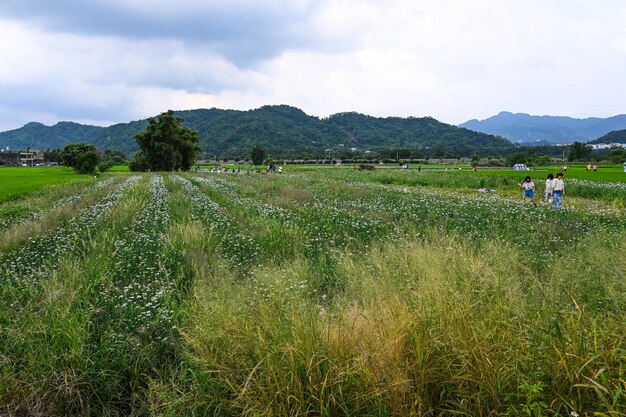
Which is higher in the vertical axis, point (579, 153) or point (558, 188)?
point (579, 153)

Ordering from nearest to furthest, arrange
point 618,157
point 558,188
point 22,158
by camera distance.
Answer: point 558,188, point 618,157, point 22,158

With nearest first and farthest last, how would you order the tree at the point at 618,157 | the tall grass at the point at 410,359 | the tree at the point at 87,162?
the tall grass at the point at 410,359, the tree at the point at 87,162, the tree at the point at 618,157

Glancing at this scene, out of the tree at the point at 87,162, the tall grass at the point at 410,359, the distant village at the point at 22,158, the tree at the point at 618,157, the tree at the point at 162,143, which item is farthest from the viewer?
the distant village at the point at 22,158

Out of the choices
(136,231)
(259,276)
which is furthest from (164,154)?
(259,276)

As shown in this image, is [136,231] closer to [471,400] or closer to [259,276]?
[259,276]

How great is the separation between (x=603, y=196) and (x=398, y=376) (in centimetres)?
2874

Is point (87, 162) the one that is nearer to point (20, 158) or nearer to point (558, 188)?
point (558, 188)

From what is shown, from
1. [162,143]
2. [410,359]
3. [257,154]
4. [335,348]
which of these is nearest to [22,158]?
[257,154]

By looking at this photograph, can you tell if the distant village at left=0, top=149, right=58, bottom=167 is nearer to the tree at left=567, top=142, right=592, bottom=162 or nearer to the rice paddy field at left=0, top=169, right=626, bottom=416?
the rice paddy field at left=0, top=169, right=626, bottom=416

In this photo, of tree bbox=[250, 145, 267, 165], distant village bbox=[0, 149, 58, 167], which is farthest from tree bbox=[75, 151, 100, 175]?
distant village bbox=[0, 149, 58, 167]

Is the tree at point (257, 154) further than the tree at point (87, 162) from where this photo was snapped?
Yes

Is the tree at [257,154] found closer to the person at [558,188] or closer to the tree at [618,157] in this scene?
the tree at [618,157]

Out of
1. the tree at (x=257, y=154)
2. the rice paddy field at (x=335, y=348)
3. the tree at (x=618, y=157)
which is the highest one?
the tree at (x=257, y=154)

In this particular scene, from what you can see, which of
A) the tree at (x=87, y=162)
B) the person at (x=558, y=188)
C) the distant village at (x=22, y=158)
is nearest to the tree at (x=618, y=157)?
the person at (x=558, y=188)
